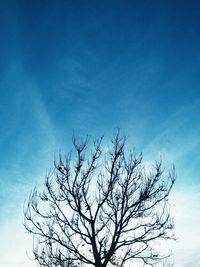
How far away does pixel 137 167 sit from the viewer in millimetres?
15383

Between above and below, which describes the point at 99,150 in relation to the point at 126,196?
above

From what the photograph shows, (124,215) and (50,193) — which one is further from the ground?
(50,193)

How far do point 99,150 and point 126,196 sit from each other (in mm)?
2673

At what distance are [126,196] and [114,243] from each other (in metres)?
2.17

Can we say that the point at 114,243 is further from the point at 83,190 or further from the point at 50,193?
the point at 50,193

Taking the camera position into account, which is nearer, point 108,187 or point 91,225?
point 91,225

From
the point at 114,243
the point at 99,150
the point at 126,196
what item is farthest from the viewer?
the point at 99,150

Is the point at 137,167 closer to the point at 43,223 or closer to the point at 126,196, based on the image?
the point at 126,196

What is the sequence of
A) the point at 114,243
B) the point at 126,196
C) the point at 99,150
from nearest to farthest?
the point at 114,243 → the point at 126,196 → the point at 99,150

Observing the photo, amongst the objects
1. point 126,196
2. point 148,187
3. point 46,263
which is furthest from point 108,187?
point 46,263

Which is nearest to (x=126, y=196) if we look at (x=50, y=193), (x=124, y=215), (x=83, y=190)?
(x=124, y=215)

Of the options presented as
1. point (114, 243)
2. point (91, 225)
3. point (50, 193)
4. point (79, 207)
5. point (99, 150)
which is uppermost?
point (99, 150)

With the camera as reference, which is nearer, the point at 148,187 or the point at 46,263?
the point at 46,263

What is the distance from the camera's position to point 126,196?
14.6m
